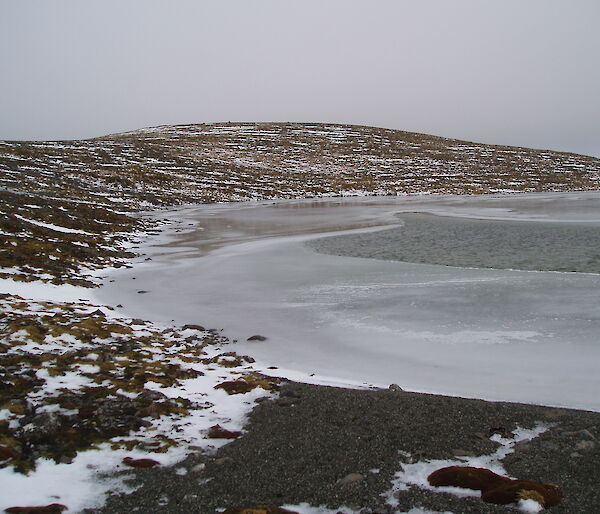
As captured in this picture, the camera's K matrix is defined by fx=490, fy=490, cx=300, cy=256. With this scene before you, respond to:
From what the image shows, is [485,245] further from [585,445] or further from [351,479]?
[351,479]

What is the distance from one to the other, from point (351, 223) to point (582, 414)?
24.1 m

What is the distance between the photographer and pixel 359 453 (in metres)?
5.25

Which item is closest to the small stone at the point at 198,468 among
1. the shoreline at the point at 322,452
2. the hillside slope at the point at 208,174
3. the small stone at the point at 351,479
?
the shoreline at the point at 322,452

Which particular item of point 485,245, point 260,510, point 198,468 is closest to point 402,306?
point 198,468

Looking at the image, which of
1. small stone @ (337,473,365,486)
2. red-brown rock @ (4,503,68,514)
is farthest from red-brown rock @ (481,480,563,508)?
red-brown rock @ (4,503,68,514)

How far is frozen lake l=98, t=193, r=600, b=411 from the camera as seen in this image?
25.1ft

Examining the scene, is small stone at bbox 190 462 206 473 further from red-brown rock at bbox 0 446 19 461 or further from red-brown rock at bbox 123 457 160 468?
red-brown rock at bbox 0 446 19 461

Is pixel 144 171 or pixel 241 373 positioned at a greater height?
pixel 144 171

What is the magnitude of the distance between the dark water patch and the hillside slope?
9.92 metres

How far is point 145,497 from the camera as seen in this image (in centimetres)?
457

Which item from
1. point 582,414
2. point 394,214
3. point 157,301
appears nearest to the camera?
point 582,414

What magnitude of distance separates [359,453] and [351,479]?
20.7 inches

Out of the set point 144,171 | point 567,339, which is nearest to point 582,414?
point 567,339

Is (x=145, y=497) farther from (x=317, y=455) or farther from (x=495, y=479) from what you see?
(x=495, y=479)
